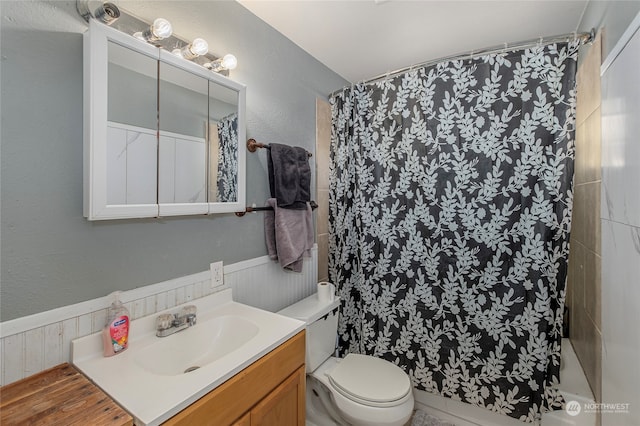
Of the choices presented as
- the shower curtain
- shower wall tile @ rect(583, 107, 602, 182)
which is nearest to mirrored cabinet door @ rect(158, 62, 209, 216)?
the shower curtain

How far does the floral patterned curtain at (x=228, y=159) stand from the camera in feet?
4.50

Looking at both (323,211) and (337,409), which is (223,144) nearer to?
(323,211)

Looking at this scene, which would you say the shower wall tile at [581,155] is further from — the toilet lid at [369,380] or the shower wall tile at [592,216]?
the toilet lid at [369,380]

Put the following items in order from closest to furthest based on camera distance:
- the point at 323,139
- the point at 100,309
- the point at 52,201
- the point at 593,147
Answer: the point at 52,201 → the point at 100,309 → the point at 593,147 → the point at 323,139

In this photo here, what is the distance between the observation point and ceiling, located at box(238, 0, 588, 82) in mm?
1513

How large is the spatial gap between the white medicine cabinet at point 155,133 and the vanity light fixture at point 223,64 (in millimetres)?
55

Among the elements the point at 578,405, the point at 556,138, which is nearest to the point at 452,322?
the point at 578,405

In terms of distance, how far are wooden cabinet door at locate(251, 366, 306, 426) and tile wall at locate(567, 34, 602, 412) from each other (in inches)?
52.1

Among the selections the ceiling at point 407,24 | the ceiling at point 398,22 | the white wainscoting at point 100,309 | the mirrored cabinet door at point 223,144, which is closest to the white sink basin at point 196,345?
the white wainscoting at point 100,309

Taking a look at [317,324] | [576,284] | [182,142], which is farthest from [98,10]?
[576,284]

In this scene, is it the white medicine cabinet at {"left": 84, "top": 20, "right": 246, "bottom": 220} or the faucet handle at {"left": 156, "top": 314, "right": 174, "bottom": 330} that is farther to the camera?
the faucet handle at {"left": 156, "top": 314, "right": 174, "bottom": 330}

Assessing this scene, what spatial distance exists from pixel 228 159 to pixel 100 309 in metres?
0.80

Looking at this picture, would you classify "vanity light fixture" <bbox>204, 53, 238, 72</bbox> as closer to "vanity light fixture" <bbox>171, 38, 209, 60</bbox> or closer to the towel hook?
"vanity light fixture" <bbox>171, 38, 209, 60</bbox>

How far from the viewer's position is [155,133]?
112 centimetres
